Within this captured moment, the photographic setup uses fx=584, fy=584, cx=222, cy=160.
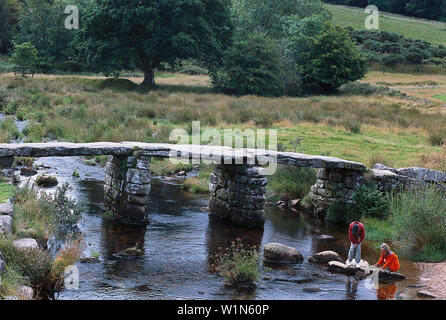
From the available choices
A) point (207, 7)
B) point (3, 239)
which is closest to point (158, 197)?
point (3, 239)

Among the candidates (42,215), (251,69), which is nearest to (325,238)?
(42,215)

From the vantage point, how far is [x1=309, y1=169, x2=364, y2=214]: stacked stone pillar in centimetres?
1605

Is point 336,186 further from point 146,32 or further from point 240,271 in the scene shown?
point 146,32

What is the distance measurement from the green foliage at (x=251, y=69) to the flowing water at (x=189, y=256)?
2187 centimetres

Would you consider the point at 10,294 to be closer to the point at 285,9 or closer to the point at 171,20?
the point at 171,20

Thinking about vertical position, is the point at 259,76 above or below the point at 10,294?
above

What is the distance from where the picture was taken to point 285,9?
5584 cm

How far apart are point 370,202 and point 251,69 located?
79.6 ft

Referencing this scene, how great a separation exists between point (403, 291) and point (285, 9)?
48.6 metres

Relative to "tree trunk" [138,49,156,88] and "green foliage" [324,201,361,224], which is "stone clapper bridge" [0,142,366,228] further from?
"tree trunk" [138,49,156,88]

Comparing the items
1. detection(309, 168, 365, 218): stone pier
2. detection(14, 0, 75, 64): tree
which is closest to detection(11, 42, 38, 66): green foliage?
detection(14, 0, 75, 64): tree

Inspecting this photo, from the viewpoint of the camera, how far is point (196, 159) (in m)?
14.6

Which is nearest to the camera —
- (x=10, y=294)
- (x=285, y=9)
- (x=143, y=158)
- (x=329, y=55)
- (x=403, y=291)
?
(x=10, y=294)

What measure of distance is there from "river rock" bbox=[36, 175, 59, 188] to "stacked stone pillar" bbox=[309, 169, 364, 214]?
7.54 m
